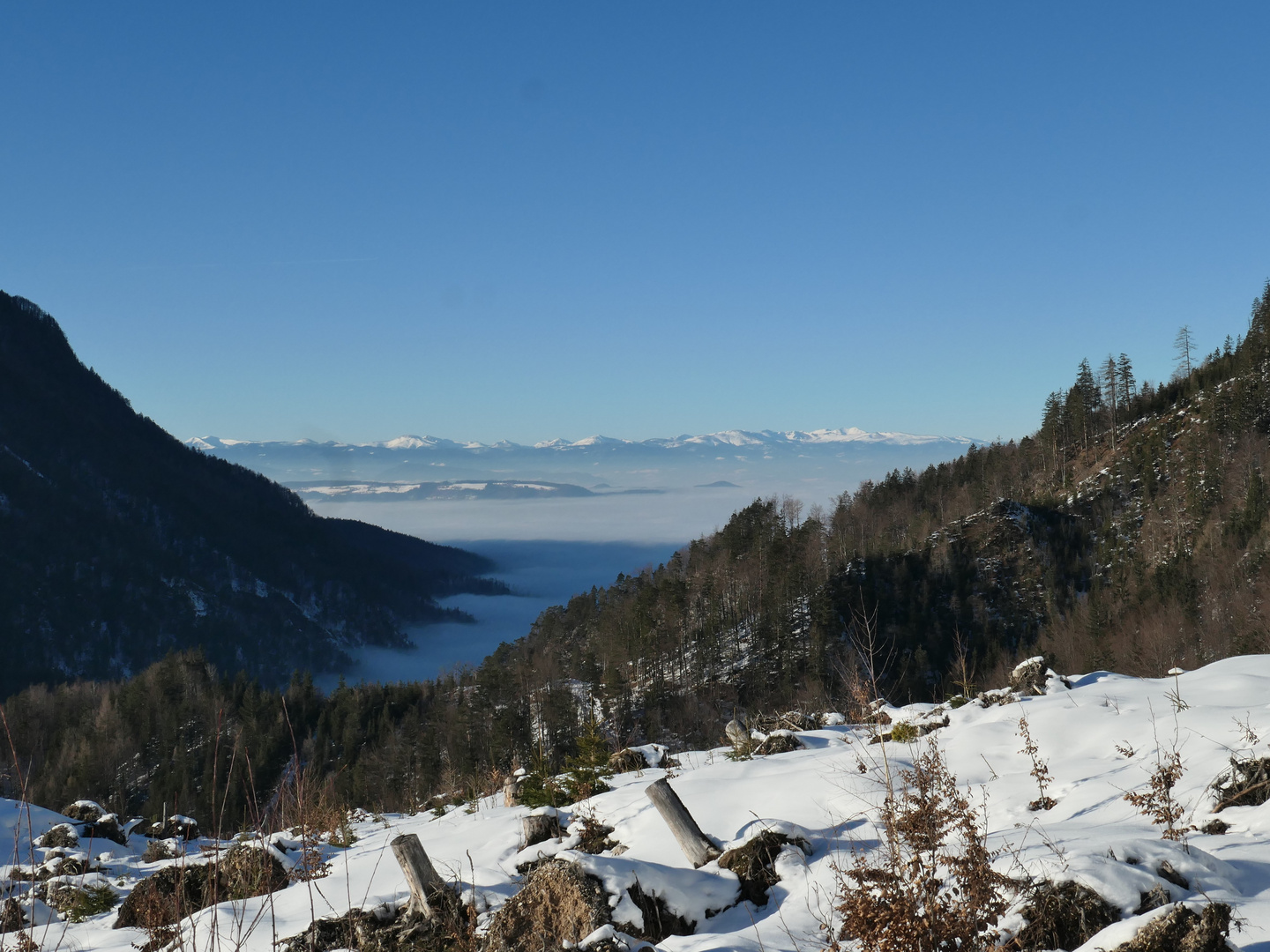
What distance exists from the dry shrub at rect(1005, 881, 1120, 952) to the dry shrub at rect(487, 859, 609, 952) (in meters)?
2.71

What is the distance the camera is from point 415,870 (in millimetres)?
5977

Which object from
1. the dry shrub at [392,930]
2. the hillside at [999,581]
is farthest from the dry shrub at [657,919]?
the hillside at [999,581]

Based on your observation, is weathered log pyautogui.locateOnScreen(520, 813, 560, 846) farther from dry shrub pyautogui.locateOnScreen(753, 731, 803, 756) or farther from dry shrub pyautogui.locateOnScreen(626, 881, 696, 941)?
dry shrub pyautogui.locateOnScreen(753, 731, 803, 756)

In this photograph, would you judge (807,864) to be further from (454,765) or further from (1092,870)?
(454,765)

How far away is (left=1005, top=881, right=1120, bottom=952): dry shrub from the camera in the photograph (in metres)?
4.26

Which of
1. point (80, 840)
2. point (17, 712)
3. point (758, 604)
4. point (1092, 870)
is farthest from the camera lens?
point (17, 712)

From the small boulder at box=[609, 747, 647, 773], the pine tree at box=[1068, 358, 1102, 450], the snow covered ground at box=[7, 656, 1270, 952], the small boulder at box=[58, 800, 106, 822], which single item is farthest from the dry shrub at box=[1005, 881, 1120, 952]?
the pine tree at box=[1068, 358, 1102, 450]

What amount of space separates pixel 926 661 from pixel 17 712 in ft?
385

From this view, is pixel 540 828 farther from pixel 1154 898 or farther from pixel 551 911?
pixel 1154 898

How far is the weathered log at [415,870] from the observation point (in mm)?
5938

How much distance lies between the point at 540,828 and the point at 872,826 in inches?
136

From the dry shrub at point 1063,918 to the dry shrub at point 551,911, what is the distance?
271cm

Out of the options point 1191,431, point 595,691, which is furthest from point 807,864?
point 1191,431

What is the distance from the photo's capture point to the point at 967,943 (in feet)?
13.4
